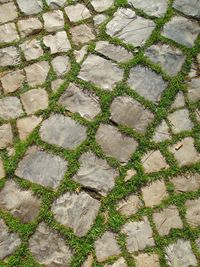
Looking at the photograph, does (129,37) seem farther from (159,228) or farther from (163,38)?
(159,228)

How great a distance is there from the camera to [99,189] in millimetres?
3773

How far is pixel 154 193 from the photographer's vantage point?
3.77 metres

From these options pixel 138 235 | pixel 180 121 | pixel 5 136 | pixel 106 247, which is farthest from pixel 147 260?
pixel 5 136

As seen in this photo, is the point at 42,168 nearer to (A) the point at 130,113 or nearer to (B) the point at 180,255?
(A) the point at 130,113

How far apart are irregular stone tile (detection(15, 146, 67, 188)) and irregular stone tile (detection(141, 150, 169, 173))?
72cm

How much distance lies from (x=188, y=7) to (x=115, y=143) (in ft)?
6.07

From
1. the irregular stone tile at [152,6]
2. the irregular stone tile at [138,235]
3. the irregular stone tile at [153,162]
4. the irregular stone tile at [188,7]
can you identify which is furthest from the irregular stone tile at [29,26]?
the irregular stone tile at [138,235]

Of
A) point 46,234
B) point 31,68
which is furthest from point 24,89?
point 46,234

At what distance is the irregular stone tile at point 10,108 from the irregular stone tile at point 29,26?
81 cm

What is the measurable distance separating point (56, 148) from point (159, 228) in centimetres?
116

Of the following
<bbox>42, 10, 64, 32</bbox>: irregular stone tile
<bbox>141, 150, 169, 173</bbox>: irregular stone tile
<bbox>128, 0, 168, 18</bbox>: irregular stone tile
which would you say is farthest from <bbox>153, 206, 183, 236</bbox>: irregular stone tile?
<bbox>42, 10, 64, 32</bbox>: irregular stone tile

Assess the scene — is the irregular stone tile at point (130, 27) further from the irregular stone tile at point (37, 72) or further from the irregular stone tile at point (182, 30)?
the irregular stone tile at point (37, 72)

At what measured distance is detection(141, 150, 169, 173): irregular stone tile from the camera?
12.7 feet

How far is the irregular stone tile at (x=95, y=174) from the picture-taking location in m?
3.79
